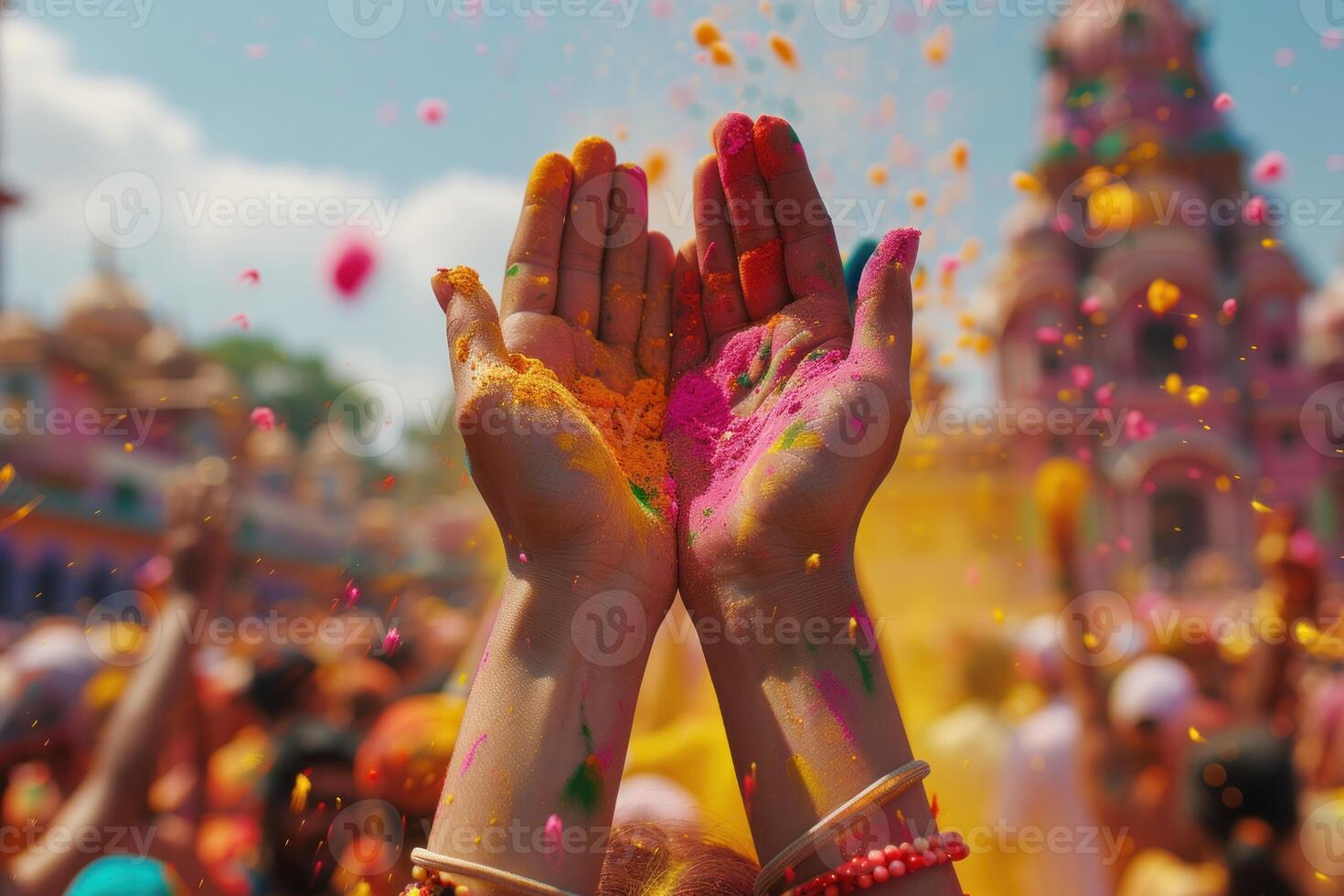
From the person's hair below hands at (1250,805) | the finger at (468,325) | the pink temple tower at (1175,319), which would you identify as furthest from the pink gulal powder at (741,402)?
the pink temple tower at (1175,319)

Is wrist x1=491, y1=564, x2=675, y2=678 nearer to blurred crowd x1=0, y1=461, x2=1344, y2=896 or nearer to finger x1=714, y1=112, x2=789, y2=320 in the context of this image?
blurred crowd x1=0, y1=461, x2=1344, y2=896

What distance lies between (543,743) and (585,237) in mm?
912

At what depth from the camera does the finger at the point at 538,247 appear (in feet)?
5.89

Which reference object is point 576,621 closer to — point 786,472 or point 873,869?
point 786,472

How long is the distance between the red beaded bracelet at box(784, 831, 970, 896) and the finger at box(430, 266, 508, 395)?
85 centimetres

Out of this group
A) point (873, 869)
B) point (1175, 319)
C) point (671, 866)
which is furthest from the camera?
point (1175, 319)

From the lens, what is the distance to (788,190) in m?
1.81

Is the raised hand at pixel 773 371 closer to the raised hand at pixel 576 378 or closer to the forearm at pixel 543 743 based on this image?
the raised hand at pixel 576 378

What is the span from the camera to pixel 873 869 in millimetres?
1345

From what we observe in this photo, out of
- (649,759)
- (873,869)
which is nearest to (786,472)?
(873,869)

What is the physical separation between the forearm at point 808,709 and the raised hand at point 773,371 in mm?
54

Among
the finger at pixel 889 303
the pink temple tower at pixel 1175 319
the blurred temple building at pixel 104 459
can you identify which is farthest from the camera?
the pink temple tower at pixel 1175 319

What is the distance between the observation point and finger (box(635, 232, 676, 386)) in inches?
73.8

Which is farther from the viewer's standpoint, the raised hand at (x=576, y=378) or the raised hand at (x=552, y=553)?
the raised hand at (x=576, y=378)
